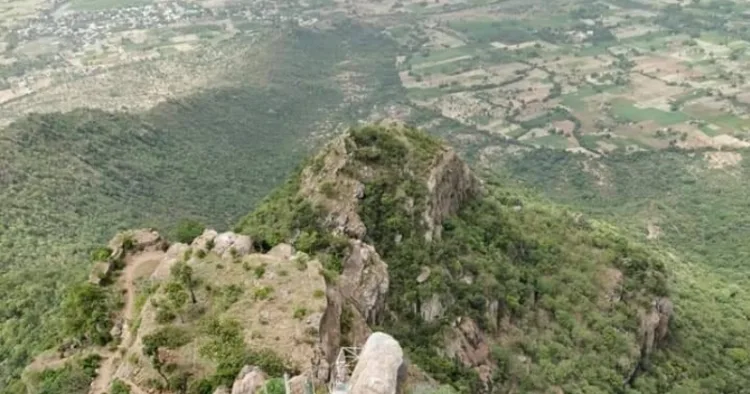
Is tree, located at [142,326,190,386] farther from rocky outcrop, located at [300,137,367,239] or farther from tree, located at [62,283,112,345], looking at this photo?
rocky outcrop, located at [300,137,367,239]

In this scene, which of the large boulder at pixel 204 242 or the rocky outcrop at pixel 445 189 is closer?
the large boulder at pixel 204 242

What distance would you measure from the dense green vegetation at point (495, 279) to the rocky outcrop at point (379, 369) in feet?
85.2

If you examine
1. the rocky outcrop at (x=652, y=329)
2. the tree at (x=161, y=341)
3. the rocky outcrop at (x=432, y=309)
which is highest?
the tree at (x=161, y=341)

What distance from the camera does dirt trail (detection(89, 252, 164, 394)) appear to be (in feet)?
162

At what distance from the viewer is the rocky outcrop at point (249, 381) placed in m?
40.2

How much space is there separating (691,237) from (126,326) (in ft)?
408

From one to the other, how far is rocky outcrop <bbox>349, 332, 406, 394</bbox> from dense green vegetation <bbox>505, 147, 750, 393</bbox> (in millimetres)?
52701

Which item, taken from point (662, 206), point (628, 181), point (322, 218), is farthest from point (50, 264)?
point (628, 181)

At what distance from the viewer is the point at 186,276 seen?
52.4 meters

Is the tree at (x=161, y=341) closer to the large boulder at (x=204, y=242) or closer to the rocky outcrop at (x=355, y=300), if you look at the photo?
the rocky outcrop at (x=355, y=300)

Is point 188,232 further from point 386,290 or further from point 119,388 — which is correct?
point 119,388

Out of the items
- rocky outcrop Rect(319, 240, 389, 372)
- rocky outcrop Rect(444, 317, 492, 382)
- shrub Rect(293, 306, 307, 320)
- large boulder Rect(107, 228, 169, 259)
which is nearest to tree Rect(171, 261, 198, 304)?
shrub Rect(293, 306, 307, 320)

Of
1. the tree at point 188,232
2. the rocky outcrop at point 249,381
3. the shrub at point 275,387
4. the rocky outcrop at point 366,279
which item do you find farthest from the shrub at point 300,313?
the tree at point 188,232

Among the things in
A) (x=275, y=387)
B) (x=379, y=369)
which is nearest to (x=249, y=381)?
(x=275, y=387)
